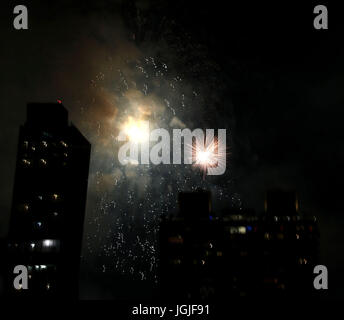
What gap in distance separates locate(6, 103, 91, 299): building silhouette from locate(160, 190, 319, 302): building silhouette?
87.3ft

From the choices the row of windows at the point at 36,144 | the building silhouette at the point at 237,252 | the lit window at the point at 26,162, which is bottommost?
the building silhouette at the point at 237,252


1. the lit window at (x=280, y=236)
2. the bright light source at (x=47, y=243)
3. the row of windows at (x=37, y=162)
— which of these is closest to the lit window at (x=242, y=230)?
the lit window at (x=280, y=236)

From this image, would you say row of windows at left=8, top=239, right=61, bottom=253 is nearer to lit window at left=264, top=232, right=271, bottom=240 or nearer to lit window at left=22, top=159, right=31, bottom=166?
lit window at left=22, top=159, right=31, bottom=166

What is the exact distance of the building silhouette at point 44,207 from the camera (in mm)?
102625

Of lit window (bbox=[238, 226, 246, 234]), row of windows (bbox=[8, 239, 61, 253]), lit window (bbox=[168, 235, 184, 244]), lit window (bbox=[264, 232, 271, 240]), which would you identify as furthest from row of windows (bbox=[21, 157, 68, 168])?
lit window (bbox=[264, 232, 271, 240])

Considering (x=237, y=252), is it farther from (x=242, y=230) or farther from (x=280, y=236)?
(x=280, y=236)

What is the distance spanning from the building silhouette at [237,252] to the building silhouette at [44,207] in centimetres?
2660

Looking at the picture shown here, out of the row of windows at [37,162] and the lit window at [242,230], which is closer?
the row of windows at [37,162]

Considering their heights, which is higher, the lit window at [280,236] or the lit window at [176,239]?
the lit window at [280,236]

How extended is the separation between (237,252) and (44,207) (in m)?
51.6

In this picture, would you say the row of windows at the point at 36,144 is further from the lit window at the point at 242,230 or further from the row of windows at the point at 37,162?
the lit window at the point at 242,230

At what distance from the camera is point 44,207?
108000 mm

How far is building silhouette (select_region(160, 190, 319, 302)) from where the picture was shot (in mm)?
106375
